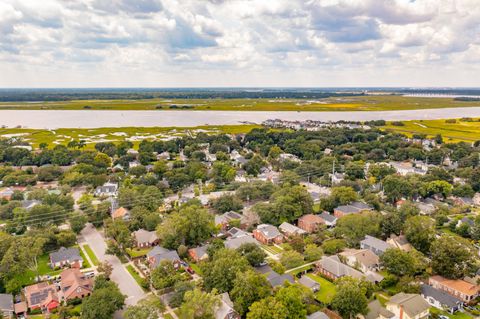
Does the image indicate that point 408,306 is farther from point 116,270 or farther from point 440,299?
point 116,270

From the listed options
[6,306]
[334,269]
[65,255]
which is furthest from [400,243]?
[6,306]

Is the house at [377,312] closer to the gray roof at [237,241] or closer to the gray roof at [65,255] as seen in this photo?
the gray roof at [237,241]

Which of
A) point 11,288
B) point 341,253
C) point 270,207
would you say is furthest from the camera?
point 270,207

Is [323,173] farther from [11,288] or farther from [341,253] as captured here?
[11,288]

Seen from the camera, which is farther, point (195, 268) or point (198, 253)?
point (198, 253)

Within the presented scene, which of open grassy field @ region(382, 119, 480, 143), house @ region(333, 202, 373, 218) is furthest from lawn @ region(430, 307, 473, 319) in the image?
open grassy field @ region(382, 119, 480, 143)

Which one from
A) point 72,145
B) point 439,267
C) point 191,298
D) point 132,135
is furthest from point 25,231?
point 132,135

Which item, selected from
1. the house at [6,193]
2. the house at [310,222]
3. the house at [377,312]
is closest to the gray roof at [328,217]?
the house at [310,222]
